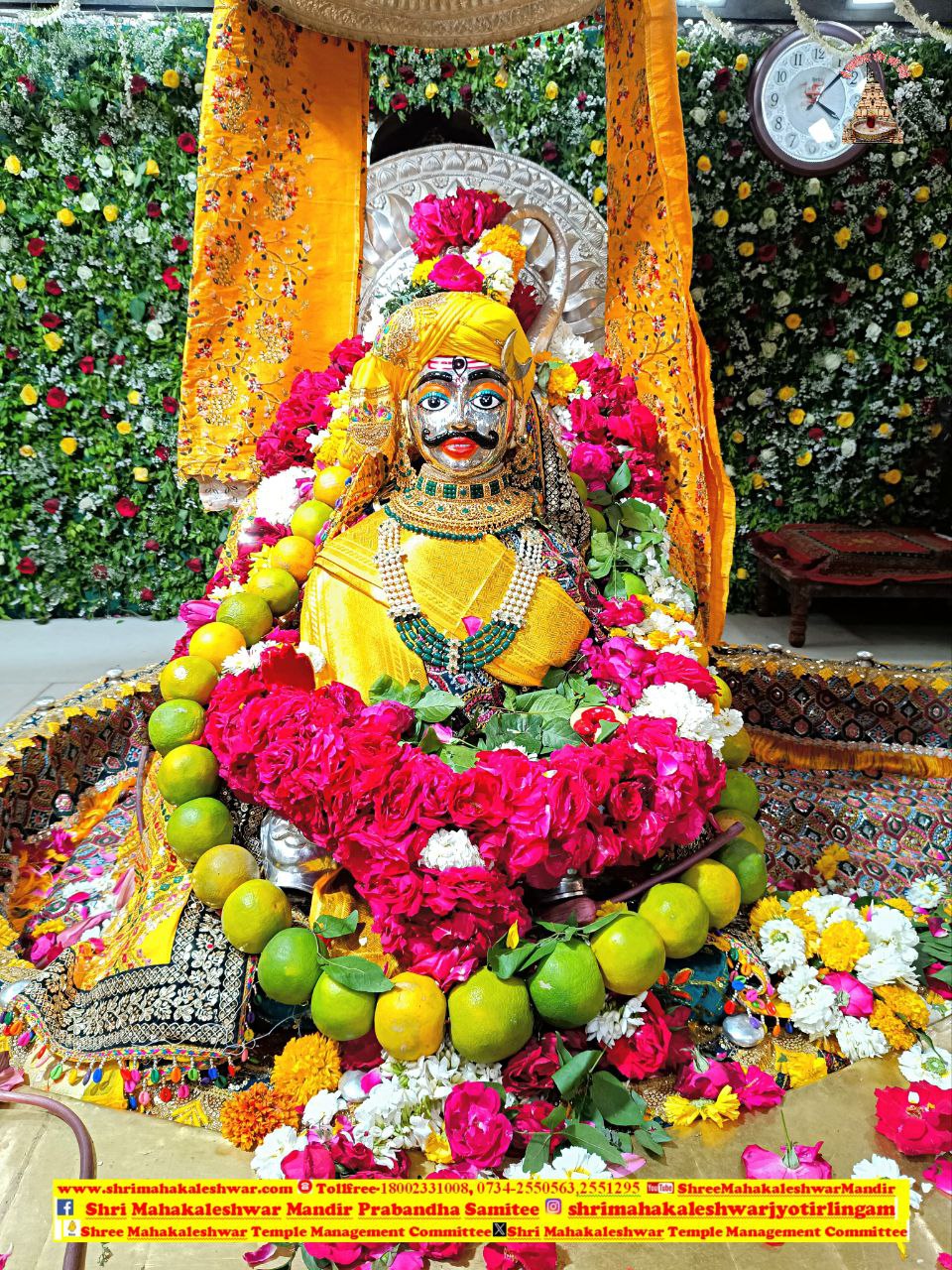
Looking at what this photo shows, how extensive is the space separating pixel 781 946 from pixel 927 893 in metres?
0.78

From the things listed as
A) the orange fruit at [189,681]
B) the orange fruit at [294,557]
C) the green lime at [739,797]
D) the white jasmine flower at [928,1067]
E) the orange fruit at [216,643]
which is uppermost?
the orange fruit at [294,557]

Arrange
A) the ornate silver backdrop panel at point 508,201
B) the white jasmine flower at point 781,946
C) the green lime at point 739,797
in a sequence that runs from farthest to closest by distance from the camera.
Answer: the ornate silver backdrop panel at point 508,201, the green lime at point 739,797, the white jasmine flower at point 781,946

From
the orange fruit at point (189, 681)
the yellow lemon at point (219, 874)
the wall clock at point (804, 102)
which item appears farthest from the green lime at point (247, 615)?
the wall clock at point (804, 102)

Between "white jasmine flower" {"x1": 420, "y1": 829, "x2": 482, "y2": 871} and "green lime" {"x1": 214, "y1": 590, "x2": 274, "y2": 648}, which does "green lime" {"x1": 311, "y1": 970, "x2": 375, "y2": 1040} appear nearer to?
"white jasmine flower" {"x1": 420, "y1": 829, "x2": 482, "y2": 871}

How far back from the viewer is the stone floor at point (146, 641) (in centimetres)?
468

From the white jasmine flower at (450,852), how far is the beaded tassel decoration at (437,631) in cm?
63

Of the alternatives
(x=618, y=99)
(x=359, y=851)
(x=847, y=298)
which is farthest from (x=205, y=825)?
(x=847, y=298)

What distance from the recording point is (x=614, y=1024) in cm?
204

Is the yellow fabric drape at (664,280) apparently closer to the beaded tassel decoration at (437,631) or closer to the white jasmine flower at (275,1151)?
the beaded tassel decoration at (437,631)

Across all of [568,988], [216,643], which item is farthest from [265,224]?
[568,988]

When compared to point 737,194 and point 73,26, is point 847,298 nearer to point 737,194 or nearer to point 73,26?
point 737,194

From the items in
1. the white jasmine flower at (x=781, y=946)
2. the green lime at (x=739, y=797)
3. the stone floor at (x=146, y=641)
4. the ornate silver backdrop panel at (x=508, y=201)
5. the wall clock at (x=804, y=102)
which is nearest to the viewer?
the white jasmine flower at (x=781, y=946)

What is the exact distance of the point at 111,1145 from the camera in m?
1.91

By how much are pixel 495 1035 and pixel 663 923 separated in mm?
513
